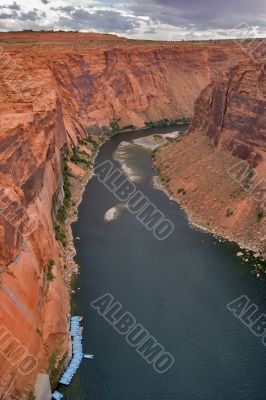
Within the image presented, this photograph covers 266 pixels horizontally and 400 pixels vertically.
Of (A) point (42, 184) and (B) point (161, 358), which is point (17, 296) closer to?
(B) point (161, 358)

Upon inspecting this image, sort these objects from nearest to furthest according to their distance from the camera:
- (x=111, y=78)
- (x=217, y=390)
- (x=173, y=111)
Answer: (x=217, y=390) → (x=111, y=78) → (x=173, y=111)

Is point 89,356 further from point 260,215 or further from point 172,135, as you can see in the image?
point 172,135

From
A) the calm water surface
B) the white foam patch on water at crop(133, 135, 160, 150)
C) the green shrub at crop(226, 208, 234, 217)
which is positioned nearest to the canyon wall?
the calm water surface

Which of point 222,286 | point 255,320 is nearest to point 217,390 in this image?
point 255,320

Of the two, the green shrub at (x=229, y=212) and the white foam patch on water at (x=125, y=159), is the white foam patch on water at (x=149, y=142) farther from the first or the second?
the green shrub at (x=229, y=212)

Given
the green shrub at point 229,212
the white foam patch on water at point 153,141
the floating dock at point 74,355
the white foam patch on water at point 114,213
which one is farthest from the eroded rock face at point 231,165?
the floating dock at point 74,355

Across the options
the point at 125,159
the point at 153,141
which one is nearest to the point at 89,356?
the point at 125,159

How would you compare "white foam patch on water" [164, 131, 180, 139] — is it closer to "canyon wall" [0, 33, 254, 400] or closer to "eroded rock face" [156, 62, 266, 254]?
"canyon wall" [0, 33, 254, 400]
